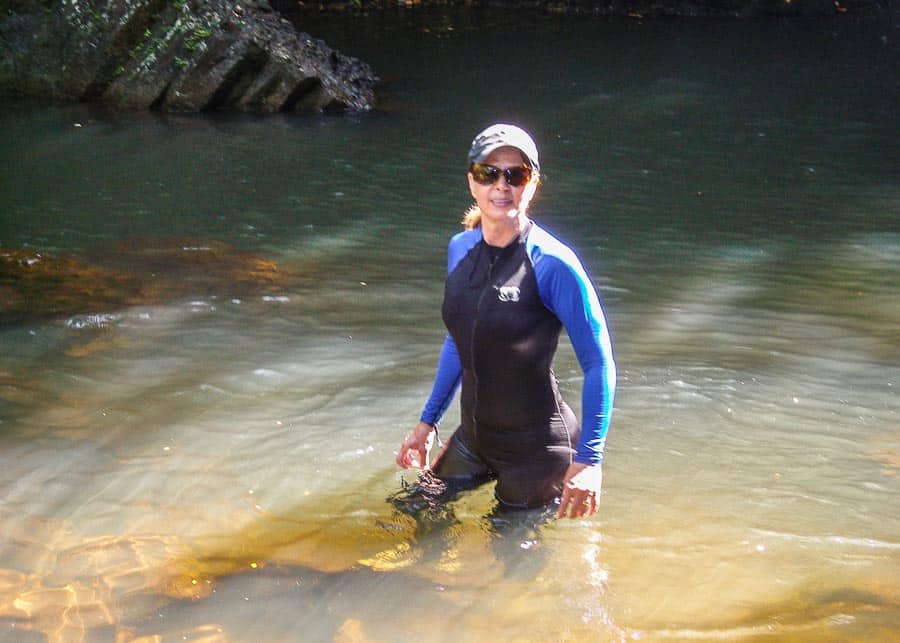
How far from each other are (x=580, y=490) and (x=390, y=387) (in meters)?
2.62

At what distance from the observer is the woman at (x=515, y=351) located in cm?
359

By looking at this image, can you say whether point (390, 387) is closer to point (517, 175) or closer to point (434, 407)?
Result: point (434, 407)

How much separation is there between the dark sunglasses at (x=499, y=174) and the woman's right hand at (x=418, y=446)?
1.10m

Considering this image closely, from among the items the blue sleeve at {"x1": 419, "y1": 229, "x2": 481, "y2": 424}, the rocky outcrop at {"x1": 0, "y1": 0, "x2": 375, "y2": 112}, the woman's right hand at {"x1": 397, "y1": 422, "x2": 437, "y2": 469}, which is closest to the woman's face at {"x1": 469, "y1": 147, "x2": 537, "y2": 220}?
the blue sleeve at {"x1": 419, "y1": 229, "x2": 481, "y2": 424}

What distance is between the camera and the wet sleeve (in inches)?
162

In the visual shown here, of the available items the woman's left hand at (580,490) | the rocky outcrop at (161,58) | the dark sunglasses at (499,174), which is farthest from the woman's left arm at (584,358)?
the rocky outcrop at (161,58)

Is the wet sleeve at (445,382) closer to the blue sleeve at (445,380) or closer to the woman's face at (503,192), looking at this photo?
the blue sleeve at (445,380)

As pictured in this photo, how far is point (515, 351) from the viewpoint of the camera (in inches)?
149

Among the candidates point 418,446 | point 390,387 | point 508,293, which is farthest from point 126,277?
point 508,293

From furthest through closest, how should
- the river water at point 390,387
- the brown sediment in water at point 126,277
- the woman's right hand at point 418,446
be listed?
the brown sediment in water at point 126,277, the woman's right hand at point 418,446, the river water at point 390,387

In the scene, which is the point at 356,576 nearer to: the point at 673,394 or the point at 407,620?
the point at 407,620

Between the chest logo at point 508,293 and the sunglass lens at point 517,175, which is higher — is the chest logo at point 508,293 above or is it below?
below

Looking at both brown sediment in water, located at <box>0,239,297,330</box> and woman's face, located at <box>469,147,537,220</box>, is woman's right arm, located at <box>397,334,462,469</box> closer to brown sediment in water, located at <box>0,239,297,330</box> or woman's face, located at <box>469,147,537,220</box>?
woman's face, located at <box>469,147,537,220</box>

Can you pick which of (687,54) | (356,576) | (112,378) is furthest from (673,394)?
(687,54)
